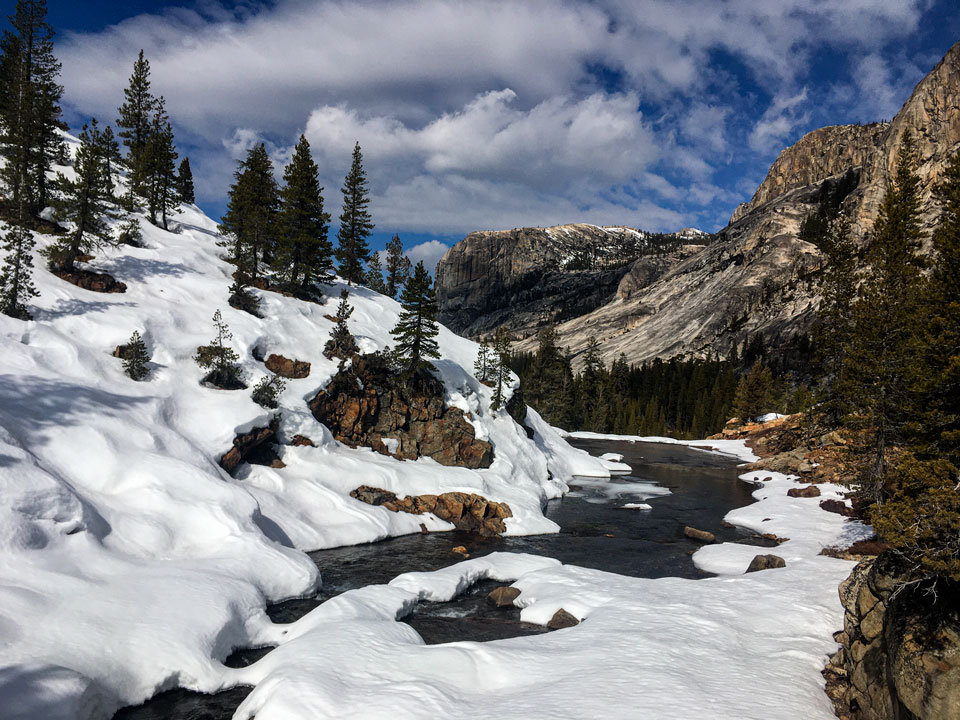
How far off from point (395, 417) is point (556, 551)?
16413mm

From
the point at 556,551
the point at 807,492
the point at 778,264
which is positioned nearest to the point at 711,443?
the point at 807,492

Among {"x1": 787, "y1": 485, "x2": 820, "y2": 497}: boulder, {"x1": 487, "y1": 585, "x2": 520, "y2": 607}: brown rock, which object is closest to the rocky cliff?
{"x1": 787, "y1": 485, "x2": 820, "y2": 497}: boulder

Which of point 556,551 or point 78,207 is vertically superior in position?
point 78,207

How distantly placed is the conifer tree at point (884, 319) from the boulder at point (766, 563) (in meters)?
8.44

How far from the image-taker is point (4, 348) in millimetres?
21891

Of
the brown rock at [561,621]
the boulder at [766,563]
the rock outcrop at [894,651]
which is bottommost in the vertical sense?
the brown rock at [561,621]

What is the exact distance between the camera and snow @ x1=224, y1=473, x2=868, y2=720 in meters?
10.6

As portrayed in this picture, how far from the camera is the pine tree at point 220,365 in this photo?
97.2 feet

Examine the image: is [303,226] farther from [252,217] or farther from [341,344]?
[341,344]

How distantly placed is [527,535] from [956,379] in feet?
73.6

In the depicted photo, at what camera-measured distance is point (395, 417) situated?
38031mm

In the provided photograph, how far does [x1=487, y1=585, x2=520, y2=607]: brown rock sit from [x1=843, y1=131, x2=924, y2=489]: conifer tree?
65.6 feet

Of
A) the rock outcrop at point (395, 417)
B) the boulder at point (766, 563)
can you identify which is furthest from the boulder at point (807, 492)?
the rock outcrop at point (395, 417)

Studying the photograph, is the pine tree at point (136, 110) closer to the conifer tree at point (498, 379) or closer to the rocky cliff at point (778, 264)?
the conifer tree at point (498, 379)
